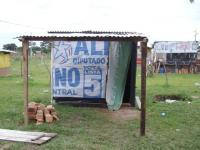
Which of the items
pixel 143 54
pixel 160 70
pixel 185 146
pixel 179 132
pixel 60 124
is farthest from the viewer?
pixel 160 70

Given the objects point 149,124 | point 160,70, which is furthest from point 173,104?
point 160,70

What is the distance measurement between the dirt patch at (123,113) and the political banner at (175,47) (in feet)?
78.1

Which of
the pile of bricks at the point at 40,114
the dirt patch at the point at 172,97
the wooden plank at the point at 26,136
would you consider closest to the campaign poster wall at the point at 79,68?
the pile of bricks at the point at 40,114

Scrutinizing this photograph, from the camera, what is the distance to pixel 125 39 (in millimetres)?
8859

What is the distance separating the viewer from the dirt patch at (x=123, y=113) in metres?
10.9

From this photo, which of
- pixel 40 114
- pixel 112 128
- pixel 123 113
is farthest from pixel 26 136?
pixel 123 113

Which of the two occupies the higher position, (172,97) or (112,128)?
(172,97)

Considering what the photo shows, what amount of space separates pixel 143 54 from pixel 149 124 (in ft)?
6.99

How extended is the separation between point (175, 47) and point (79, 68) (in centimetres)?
2380

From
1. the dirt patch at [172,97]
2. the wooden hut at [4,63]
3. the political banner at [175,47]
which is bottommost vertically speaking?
the dirt patch at [172,97]

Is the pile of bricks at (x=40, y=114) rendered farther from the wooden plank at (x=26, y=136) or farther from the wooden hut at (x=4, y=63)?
the wooden hut at (x=4, y=63)

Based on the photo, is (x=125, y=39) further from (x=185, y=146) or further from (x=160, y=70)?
(x=160, y=70)

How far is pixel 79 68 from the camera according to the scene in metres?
12.9

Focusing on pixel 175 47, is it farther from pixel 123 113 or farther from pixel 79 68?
pixel 123 113
